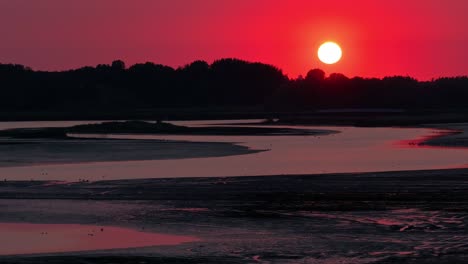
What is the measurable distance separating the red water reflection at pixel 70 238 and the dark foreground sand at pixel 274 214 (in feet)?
1.95

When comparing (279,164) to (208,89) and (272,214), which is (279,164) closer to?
(272,214)

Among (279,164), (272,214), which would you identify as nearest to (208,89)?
(279,164)

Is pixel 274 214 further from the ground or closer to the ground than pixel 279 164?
closer to the ground

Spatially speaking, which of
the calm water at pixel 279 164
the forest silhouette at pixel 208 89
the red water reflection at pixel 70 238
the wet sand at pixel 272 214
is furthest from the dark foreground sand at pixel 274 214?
the forest silhouette at pixel 208 89

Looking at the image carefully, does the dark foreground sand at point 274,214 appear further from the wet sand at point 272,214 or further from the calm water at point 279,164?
the calm water at point 279,164

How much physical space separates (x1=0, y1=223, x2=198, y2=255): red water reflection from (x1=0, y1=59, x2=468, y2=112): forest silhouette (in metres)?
129

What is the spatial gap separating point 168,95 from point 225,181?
152 m

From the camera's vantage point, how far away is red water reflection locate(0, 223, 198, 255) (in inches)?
809

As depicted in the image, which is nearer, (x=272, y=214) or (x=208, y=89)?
(x=272, y=214)

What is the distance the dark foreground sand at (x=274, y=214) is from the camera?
64.1 ft

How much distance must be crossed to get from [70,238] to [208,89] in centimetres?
16243

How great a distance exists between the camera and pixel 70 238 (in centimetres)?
2172

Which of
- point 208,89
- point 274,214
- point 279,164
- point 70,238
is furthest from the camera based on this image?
point 208,89

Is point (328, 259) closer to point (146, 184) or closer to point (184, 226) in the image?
point (184, 226)
